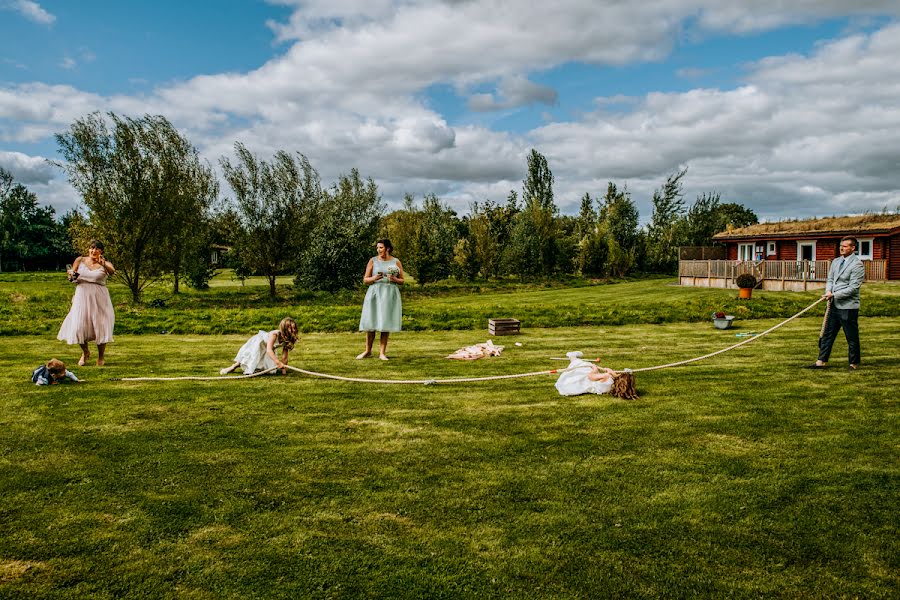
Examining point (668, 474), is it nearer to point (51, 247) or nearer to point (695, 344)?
point (695, 344)

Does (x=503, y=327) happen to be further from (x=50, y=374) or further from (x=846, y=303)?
(x=50, y=374)

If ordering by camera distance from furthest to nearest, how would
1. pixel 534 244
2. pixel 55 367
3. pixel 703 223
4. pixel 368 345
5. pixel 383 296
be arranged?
pixel 703 223 < pixel 534 244 < pixel 368 345 < pixel 383 296 < pixel 55 367

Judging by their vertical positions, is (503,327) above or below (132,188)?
below

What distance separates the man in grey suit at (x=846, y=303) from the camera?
30.1ft

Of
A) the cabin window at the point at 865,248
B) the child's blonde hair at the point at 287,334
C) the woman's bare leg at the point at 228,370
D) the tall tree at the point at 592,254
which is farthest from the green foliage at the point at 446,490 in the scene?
the tall tree at the point at 592,254

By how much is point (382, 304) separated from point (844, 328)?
7.39 metres

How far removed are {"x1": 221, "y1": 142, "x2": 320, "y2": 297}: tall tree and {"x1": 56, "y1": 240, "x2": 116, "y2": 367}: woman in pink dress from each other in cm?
2726

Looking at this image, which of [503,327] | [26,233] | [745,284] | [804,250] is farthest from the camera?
[26,233]

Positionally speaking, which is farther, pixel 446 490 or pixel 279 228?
pixel 279 228

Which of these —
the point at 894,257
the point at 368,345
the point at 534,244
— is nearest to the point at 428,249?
the point at 534,244

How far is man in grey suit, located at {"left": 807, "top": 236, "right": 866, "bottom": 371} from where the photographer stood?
30.1ft

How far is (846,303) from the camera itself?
924cm

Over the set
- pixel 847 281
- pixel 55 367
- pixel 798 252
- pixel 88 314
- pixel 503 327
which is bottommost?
pixel 503 327

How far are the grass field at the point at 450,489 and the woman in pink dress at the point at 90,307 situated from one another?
1279 millimetres
